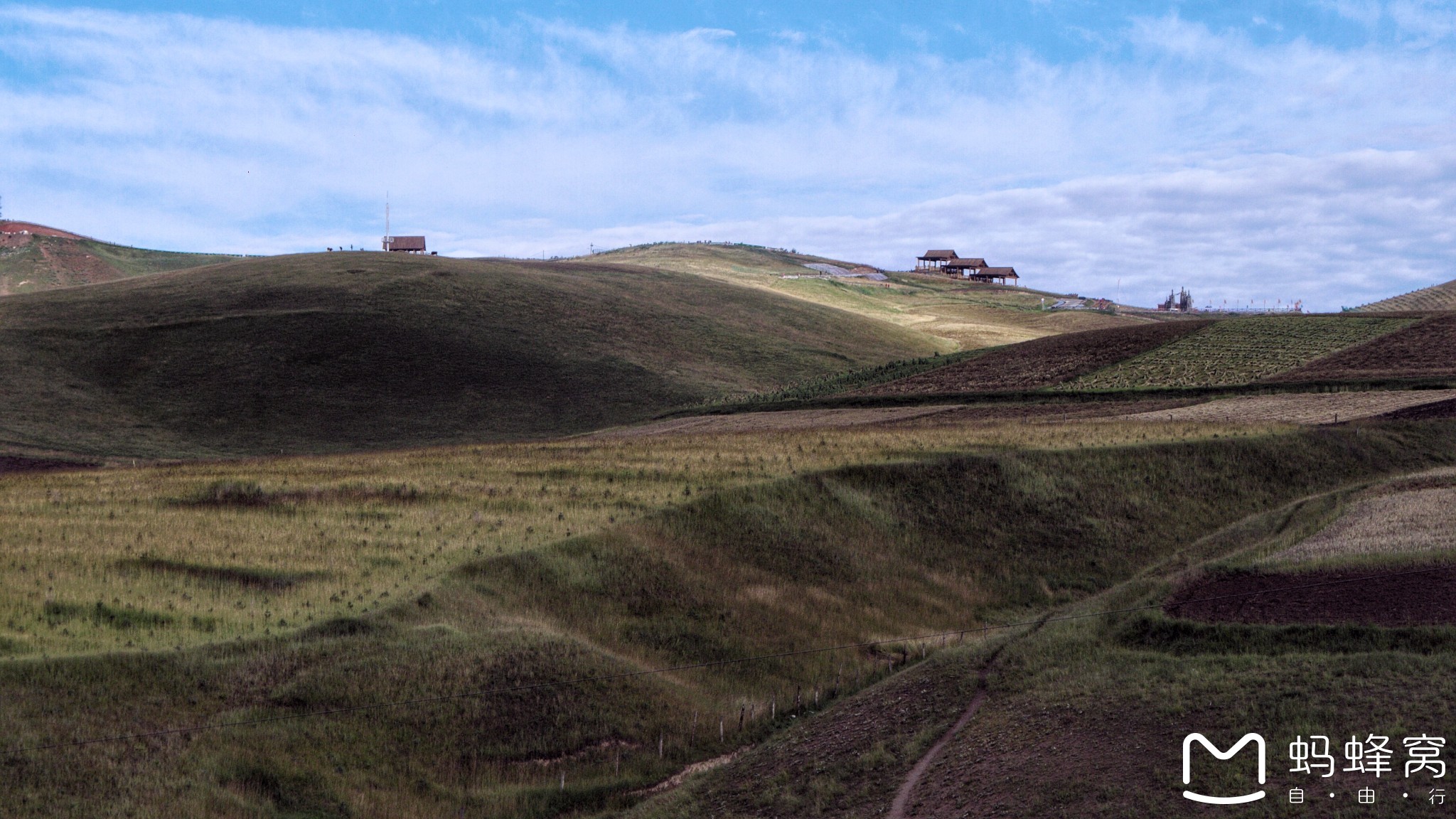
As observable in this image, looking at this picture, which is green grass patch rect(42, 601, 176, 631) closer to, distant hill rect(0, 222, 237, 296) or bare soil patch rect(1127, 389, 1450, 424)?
bare soil patch rect(1127, 389, 1450, 424)

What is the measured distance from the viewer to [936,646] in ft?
92.6

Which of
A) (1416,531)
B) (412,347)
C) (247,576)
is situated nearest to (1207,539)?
(1416,531)

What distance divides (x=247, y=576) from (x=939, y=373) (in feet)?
203

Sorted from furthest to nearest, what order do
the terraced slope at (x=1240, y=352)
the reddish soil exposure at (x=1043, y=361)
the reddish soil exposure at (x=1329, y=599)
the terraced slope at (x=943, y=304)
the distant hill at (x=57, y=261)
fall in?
1. the distant hill at (x=57, y=261)
2. the terraced slope at (x=943, y=304)
3. the reddish soil exposure at (x=1043, y=361)
4. the terraced slope at (x=1240, y=352)
5. the reddish soil exposure at (x=1329, y=599)

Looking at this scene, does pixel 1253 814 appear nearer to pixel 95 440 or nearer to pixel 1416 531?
pixel 1416 531

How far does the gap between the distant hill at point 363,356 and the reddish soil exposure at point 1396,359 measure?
39173 millimetres

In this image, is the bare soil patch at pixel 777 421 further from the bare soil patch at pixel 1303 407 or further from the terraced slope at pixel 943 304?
the terraced slope at pixel 943 304

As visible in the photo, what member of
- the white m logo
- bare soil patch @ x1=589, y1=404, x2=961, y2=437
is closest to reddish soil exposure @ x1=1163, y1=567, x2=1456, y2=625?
A: the white m logo

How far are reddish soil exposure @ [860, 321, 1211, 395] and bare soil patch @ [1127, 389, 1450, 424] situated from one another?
48.9 ft

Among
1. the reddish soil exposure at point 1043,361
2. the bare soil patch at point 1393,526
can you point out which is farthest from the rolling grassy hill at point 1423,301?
the bare soil patch at point 1393,526

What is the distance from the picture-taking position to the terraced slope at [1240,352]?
69.2 meters

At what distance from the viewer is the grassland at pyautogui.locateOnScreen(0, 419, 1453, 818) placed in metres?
19.5

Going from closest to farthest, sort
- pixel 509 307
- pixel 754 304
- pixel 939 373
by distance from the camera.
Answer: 1. pixel 939 373
2. pixel 509 307
3. pixel 754 304

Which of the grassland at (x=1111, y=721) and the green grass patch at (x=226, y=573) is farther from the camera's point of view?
the green grass patch at (x=226, y=573)
